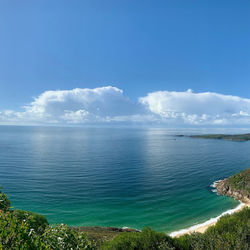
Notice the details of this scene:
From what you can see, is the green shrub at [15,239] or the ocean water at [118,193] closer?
the green shrub at [15,239]

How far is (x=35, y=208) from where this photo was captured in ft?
174

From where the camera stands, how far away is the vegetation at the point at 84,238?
38.2 ft

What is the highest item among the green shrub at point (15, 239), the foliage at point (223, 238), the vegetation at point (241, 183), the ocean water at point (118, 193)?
the green shrub at point (15, 239)

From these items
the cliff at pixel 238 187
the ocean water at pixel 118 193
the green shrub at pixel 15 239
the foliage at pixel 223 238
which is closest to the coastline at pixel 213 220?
the cliff at pixel 238 187

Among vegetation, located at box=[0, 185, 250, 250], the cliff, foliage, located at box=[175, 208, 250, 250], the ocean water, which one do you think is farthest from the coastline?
vegetation, located at box=[0, 185, 250, 250]

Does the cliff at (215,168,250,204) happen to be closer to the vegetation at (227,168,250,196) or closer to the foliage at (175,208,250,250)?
the vegetation at (227,168,250,196)

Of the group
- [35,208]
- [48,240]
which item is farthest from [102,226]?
[48,240]

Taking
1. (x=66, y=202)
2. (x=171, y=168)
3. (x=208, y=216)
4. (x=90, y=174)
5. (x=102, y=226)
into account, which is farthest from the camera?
(x=171, y=168)

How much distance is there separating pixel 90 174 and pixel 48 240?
256ft

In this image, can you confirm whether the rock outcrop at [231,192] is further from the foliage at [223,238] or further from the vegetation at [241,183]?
the foliage at [223,238]

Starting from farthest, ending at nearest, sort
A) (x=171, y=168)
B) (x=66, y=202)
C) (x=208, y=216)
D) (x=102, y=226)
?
(x=171, y=168) → (x=66, y=202) → (x=208, y=216) → (x=102, y=226)

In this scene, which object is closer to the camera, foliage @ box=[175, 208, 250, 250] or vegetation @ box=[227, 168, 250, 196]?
foliage @ box=[175, 208, 250, 250]

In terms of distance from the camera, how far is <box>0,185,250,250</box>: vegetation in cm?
1164

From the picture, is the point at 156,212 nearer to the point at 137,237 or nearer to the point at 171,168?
the point at 137,237
